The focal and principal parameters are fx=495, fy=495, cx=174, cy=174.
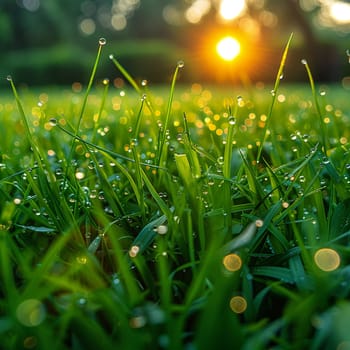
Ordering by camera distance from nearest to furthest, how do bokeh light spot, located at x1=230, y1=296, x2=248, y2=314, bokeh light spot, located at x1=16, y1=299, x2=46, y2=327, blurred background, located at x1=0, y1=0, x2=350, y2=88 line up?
bokeh light spot, located at x1=16, y1=299, x2=46, y2=327, bokeh light spot, located at x1=230, y1=296, x2=248, y2=314, blurred background, located at x1=0, y1=0, x2=350, y2=88

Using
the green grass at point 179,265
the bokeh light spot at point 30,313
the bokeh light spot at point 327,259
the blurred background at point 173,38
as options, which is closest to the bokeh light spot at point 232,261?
the green grass at point 179,265

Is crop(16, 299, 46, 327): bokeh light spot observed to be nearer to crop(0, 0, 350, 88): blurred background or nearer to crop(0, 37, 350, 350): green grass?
crop(0, 37, 350, 350): green grass

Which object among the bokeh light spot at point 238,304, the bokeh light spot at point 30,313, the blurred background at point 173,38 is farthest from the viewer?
the blurred background at point 173,38

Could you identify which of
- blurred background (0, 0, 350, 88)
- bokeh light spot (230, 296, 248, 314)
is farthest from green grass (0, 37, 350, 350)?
blurred background (0, 0, 350, 88)

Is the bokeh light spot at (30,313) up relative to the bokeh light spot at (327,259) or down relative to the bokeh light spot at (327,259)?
down

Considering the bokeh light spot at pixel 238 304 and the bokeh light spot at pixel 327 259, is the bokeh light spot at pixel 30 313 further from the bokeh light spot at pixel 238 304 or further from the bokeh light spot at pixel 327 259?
the bokeh light spot at pixel 327 259

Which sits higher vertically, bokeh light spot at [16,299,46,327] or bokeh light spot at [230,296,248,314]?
bokeh light spot at [230,296,248,314]

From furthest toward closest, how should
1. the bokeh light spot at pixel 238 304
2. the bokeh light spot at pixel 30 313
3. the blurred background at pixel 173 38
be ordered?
1. the blurred background at pixel 173 38
2. the bokeh light spot at pixel 238 304
3. the bokeh light spot at pixel 30 313
